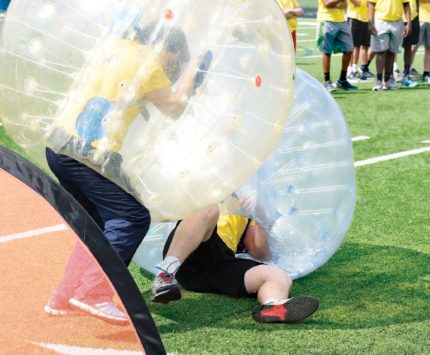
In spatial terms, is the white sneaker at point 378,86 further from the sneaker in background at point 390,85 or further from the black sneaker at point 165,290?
the black sneaker at point 165,290

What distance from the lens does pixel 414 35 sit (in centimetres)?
1255

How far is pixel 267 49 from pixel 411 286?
1.67 meters

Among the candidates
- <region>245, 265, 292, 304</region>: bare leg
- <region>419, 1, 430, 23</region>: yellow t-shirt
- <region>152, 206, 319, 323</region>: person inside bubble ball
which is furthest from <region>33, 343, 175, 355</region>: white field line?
<region>419, 1, 430, 23</region>: yellow t-shirt

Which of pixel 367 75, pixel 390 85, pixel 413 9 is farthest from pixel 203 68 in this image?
pixel 367 75

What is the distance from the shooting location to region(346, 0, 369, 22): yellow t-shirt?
12500mm

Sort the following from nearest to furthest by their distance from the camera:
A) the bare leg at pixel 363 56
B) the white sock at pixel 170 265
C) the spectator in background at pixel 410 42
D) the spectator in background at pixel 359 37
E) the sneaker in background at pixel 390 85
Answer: the white sock at pixel 170 265 → the sneaker in background at pixel 390 85 → the spectator in background at pixel 410 42 → the spectator in background at pixel 359 37 → the bare leg at pixel 363 56

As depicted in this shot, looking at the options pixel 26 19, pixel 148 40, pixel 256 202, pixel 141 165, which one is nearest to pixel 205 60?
pixel 148 40

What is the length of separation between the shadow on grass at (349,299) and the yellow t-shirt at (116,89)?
1031 mm

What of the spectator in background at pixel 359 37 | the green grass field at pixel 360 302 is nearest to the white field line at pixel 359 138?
the green grass field at pixel 360 302

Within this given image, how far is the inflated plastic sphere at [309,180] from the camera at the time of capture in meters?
4.14

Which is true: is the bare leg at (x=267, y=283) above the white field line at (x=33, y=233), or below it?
below

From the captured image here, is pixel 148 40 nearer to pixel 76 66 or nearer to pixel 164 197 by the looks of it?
pixel 76 66

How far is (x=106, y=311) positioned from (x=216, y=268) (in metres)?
1.65

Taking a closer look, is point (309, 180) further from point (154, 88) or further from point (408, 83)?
point (408, 83)
